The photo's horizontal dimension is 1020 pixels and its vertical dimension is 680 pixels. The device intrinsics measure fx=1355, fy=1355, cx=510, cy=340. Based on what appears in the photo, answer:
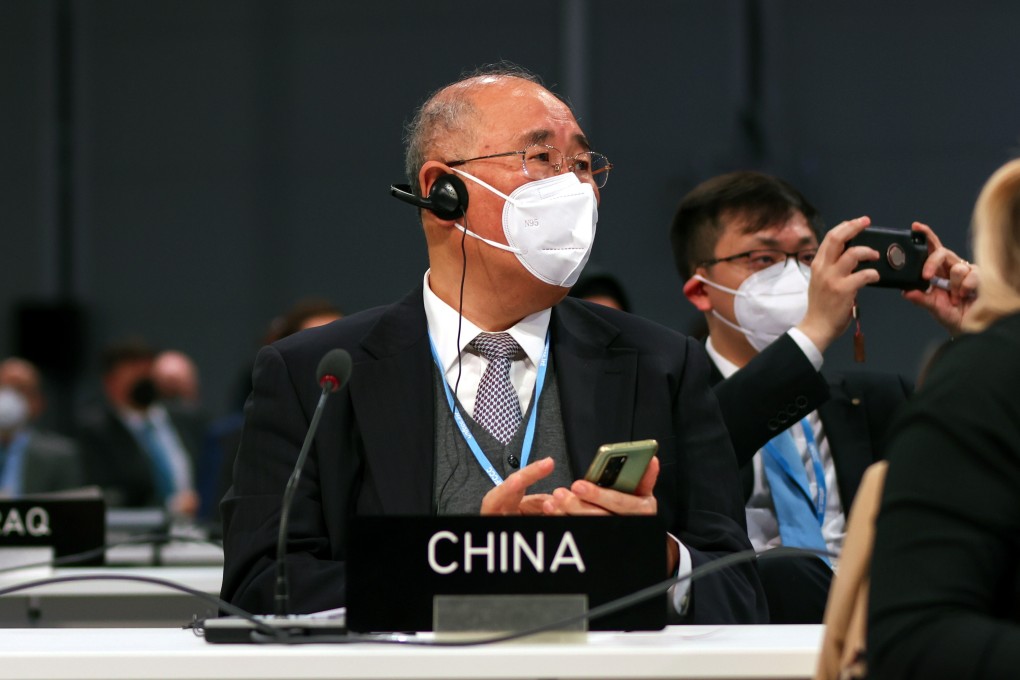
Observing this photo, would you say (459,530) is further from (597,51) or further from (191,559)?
(597,51)

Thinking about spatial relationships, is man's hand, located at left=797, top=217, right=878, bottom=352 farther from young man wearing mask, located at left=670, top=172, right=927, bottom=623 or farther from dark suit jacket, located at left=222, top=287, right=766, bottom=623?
dark suit jacket, located at left=222, top=287, right=766, bottom=623

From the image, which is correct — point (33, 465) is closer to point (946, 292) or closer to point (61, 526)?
point (61, 526)

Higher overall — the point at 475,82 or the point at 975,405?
the point at 475,82

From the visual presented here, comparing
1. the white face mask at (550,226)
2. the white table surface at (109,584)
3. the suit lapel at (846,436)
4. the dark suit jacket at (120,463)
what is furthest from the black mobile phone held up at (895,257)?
the dark suit jacket at (120,463)

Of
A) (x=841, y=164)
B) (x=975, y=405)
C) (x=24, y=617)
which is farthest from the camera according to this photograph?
(x=841, y=164)

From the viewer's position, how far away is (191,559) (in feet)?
15.3

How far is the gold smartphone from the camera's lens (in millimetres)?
1880

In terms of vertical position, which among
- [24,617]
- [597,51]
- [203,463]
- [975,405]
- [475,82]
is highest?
[597,51]

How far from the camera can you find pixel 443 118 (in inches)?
106

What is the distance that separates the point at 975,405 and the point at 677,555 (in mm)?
944

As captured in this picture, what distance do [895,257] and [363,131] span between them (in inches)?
278

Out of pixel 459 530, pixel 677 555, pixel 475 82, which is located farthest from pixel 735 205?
pixel 459 530

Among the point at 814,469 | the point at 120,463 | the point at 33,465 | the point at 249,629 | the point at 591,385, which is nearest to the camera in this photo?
the point at 249,629

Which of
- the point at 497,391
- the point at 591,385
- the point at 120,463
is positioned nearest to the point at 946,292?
the point at 591,385
